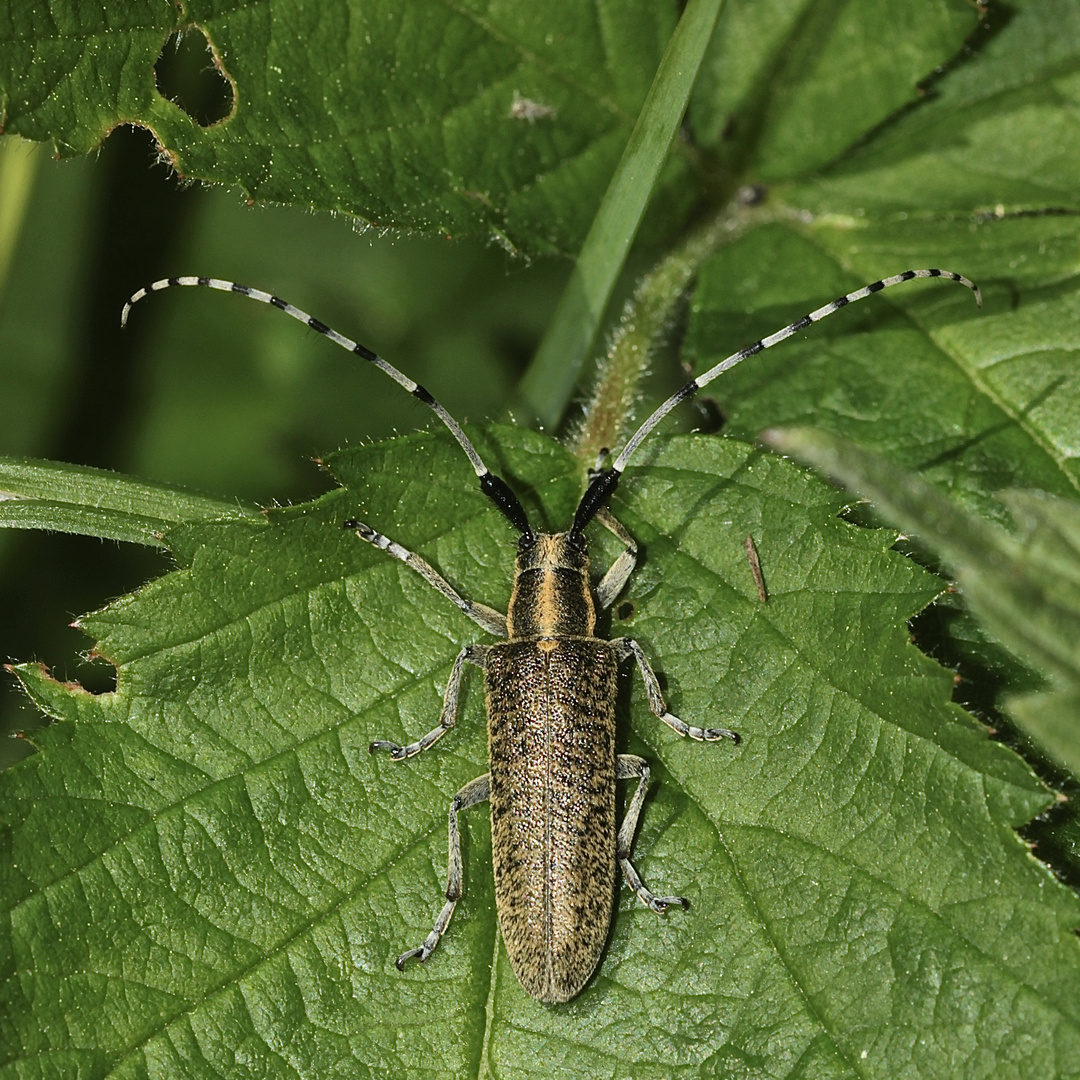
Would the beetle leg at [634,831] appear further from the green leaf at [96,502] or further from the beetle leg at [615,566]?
the green leaf at [96,502]

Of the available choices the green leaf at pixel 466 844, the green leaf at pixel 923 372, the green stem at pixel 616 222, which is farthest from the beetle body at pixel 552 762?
the green leaf at pixel 923 372

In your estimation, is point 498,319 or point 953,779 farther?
point 498,319

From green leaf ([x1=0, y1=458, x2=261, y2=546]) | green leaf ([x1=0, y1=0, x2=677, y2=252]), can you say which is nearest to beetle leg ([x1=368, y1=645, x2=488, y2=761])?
green leaf ([x1=0, y1=458, x2=261, y2=546])

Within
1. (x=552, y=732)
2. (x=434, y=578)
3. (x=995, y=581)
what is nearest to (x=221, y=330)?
(x=434, y=578)

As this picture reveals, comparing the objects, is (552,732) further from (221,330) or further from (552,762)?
(221,330)

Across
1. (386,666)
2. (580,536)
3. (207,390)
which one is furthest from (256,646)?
(207,390)

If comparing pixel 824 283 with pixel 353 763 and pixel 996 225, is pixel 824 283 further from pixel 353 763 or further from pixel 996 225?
pixel 353 763
